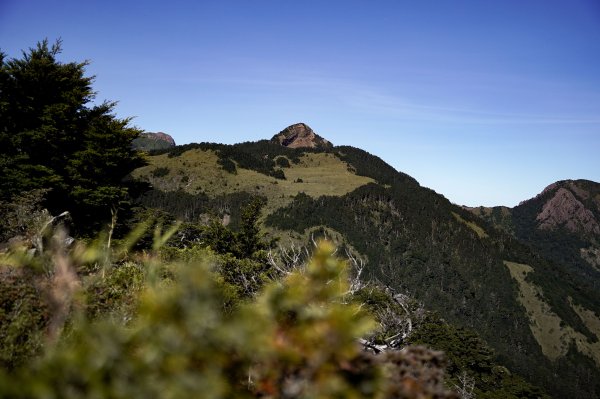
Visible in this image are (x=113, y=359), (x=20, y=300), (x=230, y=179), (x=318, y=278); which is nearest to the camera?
(x=113, y=359)

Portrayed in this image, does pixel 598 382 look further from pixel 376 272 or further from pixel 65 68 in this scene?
pixel 65 68

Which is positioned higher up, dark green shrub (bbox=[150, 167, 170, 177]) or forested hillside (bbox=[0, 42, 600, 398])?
forested hillside (bbox=[0, 42, 600, 398])

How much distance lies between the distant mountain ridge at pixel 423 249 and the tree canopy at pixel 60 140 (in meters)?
101

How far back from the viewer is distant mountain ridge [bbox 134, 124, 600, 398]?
135250 mm

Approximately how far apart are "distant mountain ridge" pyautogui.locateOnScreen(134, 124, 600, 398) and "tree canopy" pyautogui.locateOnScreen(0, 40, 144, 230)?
101m

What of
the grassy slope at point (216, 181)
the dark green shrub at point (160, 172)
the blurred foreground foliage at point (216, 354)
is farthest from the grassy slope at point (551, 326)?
the blurred foreground foliage at point (216, 354)

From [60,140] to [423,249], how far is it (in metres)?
161

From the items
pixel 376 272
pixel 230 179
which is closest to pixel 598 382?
pixel 376 272

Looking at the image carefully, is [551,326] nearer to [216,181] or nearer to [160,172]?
[216,181]

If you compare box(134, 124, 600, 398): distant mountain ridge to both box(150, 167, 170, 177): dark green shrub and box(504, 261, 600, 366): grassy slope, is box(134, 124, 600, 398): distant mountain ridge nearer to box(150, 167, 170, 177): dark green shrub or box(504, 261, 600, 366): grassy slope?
box(504, 261, 600, 366): grassy slope

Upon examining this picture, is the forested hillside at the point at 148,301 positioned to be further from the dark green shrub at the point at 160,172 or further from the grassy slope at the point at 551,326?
the grassy slope at the point at 551,326

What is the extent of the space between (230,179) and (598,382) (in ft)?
491

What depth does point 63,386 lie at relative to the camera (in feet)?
6.38

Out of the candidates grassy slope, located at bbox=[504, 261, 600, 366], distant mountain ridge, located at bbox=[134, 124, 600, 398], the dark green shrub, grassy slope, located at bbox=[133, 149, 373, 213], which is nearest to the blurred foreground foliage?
distant mountain ridge, located at bbox=[134, 124, 600, 398]
